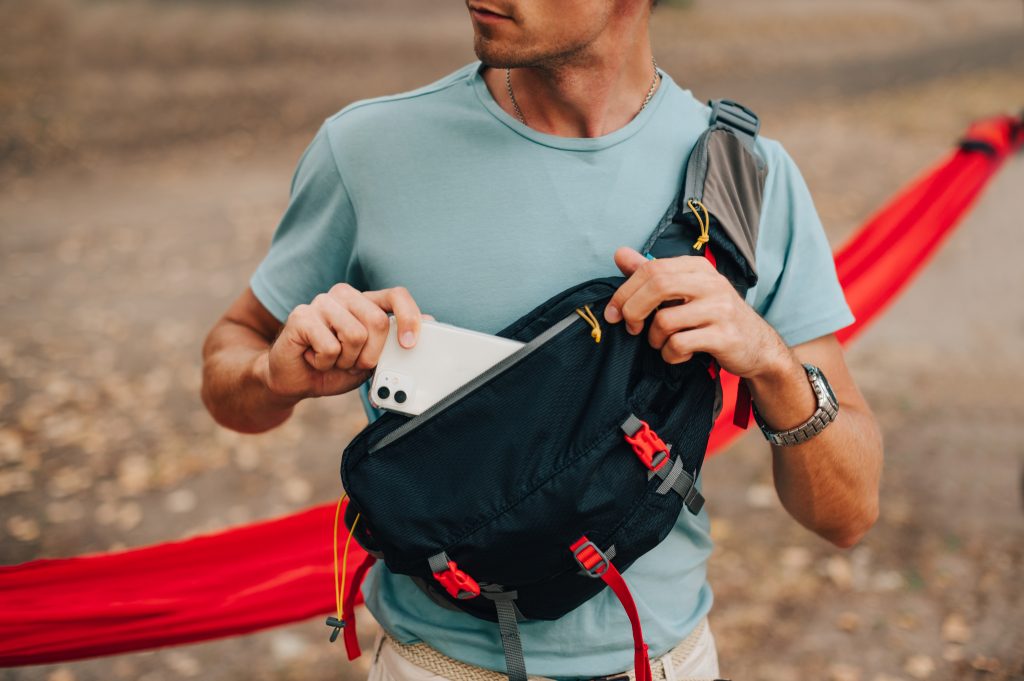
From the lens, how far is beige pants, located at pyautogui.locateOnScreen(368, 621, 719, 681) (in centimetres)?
142

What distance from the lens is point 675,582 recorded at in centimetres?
146

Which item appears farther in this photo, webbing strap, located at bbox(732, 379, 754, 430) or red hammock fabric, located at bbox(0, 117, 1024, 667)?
red hammock fabric, located at bbox(0, 117, 1024, 667)

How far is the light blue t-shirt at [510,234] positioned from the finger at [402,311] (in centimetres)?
18

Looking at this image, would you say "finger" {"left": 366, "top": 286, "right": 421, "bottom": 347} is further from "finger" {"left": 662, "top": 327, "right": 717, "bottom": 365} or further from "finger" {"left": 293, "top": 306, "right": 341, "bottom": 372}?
"finger" {"left": 662, "top": 327, "right": 717, "bottom": 365}

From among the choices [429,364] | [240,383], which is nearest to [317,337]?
[429,364]

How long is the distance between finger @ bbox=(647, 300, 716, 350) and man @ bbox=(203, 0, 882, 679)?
137 mm

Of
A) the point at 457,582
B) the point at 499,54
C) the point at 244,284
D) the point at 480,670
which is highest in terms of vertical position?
the point at 499,54

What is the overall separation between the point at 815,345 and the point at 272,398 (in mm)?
886

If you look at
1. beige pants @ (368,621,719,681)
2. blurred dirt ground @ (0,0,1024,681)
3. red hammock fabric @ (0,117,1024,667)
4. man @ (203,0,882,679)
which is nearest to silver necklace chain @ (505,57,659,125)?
man @ (203,0,882,679)

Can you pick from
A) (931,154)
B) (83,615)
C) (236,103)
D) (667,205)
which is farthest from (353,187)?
(236,103)

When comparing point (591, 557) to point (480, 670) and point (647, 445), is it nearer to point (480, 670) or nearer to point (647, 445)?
point (647, 445)

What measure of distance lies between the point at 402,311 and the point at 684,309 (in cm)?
38

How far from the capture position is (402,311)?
1.19m

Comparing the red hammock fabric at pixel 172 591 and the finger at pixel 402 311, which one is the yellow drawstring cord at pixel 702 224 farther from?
the red hammock fabric at pixel 172 591
